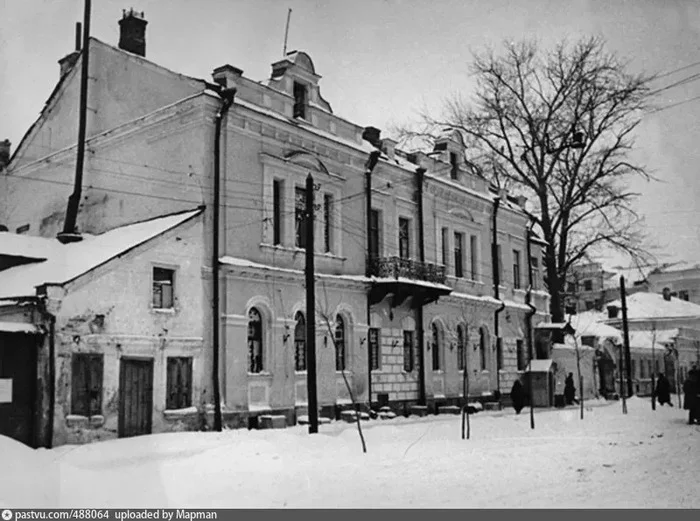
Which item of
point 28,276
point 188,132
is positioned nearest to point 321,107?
point 188,132

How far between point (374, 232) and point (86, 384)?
8937mm

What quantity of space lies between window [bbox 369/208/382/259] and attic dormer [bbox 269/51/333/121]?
10.00ft

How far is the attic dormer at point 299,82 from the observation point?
16734 millimetres

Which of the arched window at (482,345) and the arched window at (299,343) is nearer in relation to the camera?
the arched window at (299,343)

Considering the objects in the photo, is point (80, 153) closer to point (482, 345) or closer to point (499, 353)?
point (482, 345)

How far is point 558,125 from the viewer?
2667 centimetres

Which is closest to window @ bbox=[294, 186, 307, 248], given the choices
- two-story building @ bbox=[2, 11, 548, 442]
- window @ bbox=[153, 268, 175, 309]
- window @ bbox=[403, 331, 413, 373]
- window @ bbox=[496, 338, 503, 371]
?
two-story building @ bbox=[2, 11, 548, 442]

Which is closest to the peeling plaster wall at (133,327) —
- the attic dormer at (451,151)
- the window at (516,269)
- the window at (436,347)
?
the window at (436,347)

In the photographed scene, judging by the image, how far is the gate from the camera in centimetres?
1127

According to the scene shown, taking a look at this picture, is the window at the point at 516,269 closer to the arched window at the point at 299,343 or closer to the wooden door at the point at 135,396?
the arched window at the point at 299,343

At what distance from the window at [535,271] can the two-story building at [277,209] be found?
230 inches

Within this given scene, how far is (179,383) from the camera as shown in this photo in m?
14.0

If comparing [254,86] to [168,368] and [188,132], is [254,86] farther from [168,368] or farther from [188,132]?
[168,368]

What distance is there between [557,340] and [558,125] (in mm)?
7112
